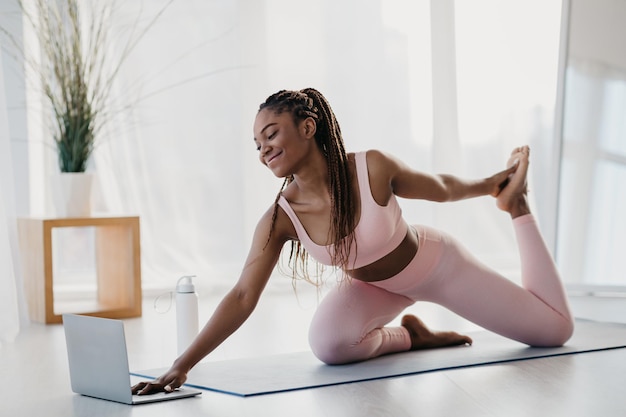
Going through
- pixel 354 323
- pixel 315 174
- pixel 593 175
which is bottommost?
pixel 354 323

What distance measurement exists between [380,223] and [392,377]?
39cm

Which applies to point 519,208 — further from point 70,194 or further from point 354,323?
point 70,194

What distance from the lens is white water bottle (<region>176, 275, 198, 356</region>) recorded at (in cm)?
253

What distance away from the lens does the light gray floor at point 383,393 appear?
1.93 metres

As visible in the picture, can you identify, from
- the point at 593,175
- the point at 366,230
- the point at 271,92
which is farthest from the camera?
the point at 271,92

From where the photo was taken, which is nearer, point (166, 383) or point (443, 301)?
point (166, 383)

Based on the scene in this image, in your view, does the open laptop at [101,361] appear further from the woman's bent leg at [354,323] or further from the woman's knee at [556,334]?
the woman's knee at [556,334]

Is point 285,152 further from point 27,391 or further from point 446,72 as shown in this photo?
point 446,72

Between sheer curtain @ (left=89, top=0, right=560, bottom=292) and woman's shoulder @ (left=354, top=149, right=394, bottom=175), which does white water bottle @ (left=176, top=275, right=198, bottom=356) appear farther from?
sheer curtain @ (left=89, top=0, right=560, bottom=292)

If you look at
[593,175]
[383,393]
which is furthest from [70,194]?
[593,175]

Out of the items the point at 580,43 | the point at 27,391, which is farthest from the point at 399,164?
the point at 580,43

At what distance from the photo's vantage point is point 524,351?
8.38 ft

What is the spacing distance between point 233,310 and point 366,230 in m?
0.41

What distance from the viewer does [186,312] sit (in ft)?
8.30
